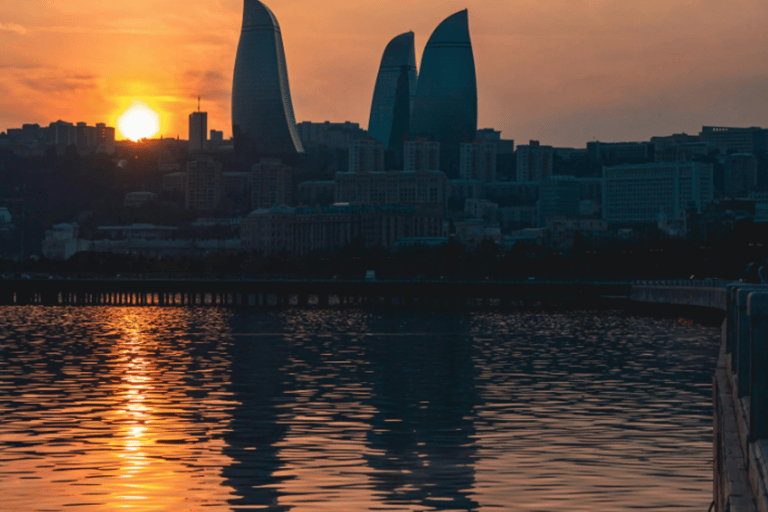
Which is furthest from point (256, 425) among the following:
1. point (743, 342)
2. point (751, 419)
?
point (751, 419)

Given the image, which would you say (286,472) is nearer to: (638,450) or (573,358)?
(638,450)

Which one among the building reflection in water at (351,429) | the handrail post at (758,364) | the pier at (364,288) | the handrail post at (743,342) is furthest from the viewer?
the pier at (364,288)

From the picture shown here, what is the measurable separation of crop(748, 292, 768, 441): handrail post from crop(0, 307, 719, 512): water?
1268cm

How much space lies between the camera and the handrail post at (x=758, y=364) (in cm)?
1241

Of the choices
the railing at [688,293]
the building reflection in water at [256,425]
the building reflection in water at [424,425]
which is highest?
the railing at [688,293]

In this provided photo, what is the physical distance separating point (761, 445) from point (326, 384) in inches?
1652

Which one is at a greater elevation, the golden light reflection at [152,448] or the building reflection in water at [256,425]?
the building reflection in water at [256,425]

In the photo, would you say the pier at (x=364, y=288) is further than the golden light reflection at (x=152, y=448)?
Yes

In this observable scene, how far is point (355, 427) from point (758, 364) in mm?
A: 26337

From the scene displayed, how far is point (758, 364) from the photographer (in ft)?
41.2

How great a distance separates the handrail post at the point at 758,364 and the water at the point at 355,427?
12684mm

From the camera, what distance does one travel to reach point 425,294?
173750mm

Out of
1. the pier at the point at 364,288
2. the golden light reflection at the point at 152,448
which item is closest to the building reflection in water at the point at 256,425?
the golden light reflection at the point at 152,448

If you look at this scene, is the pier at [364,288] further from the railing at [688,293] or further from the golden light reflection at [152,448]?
the golden light reflection at [152,448]
